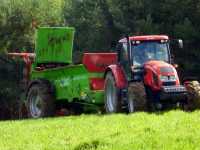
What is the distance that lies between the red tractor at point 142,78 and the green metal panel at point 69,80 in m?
1.20

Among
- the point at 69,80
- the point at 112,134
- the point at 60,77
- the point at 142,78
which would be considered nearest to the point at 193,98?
the point at 142,78

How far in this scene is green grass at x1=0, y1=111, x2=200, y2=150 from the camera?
10844 mm

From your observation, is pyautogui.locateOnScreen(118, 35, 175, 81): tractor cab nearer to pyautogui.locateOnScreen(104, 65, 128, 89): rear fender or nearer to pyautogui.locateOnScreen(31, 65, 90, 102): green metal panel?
pyautogui.locateOnScreen(104, 65, 128, 89): rear fender

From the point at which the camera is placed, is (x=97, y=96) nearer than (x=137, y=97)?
No

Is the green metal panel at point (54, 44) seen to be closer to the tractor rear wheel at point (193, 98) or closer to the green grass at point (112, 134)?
the tractor rear wheel at point (193, 98)

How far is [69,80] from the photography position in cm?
2084

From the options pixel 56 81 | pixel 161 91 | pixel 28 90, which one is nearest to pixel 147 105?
pixel 161 91

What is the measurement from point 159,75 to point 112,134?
213 inches

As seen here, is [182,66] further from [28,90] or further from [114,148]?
[114,148]

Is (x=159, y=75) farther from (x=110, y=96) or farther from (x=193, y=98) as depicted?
(x=110, y=96)

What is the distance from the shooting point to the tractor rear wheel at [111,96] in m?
18.3

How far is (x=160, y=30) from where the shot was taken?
32.1 metres

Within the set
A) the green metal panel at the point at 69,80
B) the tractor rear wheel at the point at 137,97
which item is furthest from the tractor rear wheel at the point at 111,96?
the green metal panel at the point at 69,80

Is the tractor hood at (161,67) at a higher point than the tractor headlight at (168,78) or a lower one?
higher
